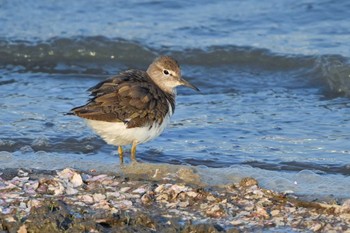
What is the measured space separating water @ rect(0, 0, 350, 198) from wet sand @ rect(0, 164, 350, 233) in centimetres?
46

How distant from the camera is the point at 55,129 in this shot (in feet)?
27.7

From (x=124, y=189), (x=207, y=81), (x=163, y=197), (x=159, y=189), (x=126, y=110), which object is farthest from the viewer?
(x=207, y=81)

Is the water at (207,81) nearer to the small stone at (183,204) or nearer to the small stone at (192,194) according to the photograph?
the small stone at (192,194)

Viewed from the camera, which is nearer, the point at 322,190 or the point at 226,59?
the point at 322,190

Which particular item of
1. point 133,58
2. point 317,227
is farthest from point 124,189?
point 133,58

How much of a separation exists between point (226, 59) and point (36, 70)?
7.88ft

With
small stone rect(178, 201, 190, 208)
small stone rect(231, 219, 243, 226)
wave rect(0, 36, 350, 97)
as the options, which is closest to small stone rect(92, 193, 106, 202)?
small stone rect(178, 201, 190, 208)

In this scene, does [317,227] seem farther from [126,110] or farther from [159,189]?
[126,110]

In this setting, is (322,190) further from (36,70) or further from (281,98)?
(36,70)

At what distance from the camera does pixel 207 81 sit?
10641 mm

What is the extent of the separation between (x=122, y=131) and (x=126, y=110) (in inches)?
7.0

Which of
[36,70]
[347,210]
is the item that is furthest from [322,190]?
[36,70]

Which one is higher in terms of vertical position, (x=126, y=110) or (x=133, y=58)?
(x=126, y=110)

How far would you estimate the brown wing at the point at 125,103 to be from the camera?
6.83m
